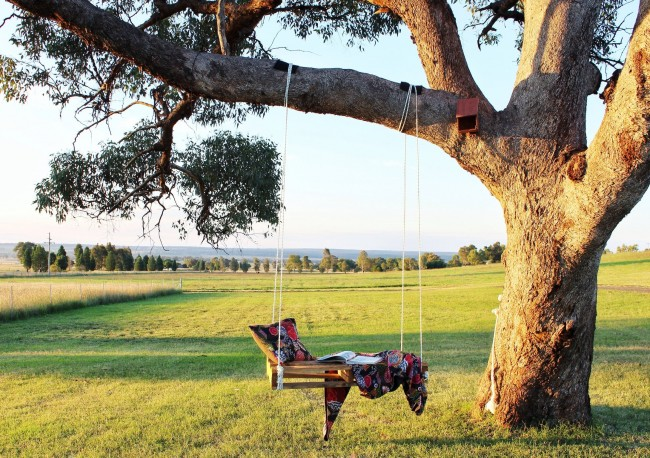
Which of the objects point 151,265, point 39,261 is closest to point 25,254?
point 39,261

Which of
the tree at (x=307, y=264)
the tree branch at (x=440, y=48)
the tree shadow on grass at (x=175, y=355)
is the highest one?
the tree branch at (x=440, y=48)

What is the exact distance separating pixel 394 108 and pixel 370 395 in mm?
2377

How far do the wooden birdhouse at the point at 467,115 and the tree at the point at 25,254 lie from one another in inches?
2505

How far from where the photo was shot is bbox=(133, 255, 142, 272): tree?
6975 cm

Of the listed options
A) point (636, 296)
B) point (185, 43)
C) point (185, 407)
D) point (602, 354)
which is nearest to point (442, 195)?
point (602, 354)

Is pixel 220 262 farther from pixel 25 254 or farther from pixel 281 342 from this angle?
pixel 281 342

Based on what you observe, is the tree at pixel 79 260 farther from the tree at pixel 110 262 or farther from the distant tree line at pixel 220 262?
the tree at pixel 110 262

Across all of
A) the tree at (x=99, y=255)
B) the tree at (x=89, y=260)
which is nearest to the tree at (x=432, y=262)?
the tree at (x=99, y=255)

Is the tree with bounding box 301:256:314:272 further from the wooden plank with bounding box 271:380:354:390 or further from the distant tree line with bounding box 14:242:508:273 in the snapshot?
the wooden plank with bounding box 271:380:354:390

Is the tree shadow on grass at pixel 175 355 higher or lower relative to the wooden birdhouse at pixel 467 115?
lower

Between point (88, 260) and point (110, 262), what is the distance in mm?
2137

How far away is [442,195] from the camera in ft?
46.4

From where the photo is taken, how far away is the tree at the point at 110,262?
2640 inches

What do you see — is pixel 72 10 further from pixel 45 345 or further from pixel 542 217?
pixel 45 345
